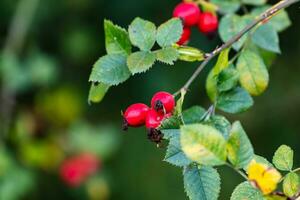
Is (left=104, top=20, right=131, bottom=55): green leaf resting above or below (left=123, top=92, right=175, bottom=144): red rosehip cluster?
above

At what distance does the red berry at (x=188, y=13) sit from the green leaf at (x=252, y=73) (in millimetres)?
144

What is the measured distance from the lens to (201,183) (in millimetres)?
1179

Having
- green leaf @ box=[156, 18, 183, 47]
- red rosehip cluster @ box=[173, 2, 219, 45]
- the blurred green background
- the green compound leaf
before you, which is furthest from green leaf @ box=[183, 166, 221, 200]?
the blurred green background

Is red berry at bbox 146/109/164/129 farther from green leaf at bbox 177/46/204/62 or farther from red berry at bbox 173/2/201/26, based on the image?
red berry at bbox 173/2/201/26

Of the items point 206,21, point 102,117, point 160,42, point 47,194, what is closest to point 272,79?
point 102,117

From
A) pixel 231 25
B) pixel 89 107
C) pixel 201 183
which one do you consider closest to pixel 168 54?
pixel 201 183

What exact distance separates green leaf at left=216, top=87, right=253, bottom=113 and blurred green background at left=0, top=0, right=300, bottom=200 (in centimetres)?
148

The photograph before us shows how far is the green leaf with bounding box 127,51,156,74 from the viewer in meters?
1.27

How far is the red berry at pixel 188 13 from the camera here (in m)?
1.53

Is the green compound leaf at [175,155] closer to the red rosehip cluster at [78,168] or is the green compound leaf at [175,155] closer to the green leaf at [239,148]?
the green leaf at [239,148]

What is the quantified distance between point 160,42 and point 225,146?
0.39 m

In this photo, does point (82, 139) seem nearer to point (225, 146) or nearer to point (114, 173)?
point (114, 173)

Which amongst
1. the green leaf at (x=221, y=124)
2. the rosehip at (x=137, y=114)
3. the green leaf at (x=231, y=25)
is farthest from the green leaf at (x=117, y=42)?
the green leaf at (x=231, y=25)

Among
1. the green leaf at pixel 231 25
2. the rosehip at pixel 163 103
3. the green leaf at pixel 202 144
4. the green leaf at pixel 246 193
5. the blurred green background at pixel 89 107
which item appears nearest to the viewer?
the green leaf at pixel 202 144
